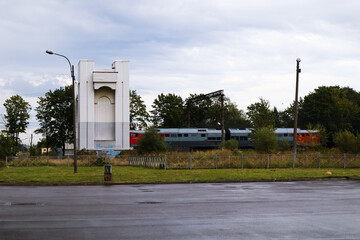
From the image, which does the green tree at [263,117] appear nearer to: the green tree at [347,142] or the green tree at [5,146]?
the green tree at [347,142]

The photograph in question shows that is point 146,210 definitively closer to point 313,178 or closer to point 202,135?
point 313,178

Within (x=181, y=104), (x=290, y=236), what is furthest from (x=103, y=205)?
(x=181, y=104)

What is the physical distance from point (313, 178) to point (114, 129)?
47.8 metres

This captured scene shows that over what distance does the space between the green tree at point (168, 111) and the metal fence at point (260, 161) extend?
77967 mm

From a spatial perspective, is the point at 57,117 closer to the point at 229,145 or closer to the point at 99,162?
the point at 229,145

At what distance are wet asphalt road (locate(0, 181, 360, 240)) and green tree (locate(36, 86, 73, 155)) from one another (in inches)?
2970

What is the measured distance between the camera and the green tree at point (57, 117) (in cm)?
9088

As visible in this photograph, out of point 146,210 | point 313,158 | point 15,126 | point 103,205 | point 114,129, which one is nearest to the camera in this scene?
point 146,210

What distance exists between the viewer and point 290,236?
9.43 meters

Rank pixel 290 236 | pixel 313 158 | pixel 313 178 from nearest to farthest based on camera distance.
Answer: pixel 290 236 < pixel 313 178 < pixel 313 158

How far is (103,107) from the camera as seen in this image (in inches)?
2879

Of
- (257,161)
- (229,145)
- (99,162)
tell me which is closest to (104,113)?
(229,145)

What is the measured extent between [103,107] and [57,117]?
21.8 m

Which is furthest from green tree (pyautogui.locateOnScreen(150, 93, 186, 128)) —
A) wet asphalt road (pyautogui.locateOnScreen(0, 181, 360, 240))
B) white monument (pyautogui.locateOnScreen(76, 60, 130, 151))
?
wet asphalt road (pyautogui.locateOnScreen(0, 181, 360, 240))
